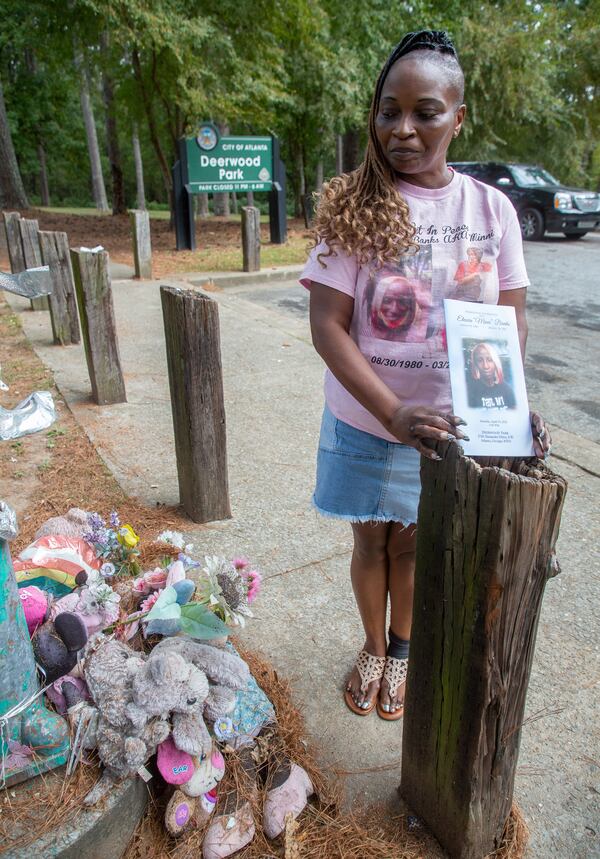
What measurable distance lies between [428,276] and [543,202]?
1347 centimetres

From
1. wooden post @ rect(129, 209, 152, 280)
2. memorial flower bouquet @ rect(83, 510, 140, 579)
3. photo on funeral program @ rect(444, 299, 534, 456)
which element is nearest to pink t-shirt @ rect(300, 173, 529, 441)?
photo on funeral program @ rect(444, 299, 534, 456)

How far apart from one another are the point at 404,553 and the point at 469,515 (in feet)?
2.27

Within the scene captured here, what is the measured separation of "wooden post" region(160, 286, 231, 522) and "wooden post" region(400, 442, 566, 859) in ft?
5.55

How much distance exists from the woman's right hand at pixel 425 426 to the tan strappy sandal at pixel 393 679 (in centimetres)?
102

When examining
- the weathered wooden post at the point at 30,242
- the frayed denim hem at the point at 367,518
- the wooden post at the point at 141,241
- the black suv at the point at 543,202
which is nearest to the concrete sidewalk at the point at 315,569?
the frayed denim hem at the point at 367,518

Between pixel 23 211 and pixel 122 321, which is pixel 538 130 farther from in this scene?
pixel 122 321

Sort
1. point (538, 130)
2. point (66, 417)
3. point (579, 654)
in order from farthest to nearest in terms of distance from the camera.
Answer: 1. point (538, 130)
2. point (66, 417)
3. point (579, 654)

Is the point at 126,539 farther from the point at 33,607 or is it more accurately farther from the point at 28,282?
the point at 28,282

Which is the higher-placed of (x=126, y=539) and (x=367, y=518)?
(x=367, y=518)

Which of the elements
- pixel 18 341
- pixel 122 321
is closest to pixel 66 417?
pixel 18 341

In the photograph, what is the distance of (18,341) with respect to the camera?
6.44 m

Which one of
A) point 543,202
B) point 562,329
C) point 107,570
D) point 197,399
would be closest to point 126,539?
point 107,570

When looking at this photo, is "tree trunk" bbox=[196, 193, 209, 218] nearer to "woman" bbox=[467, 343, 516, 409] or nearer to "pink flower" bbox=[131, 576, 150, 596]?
"pink flower" bbox=[131, 576, 150, 596]

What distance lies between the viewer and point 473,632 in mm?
1435
